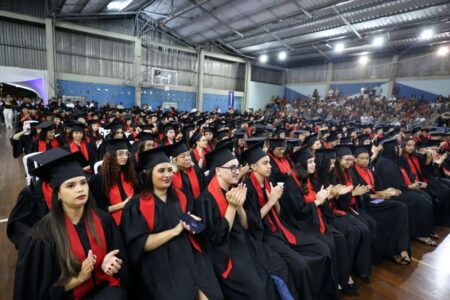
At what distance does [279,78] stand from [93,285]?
28258mm

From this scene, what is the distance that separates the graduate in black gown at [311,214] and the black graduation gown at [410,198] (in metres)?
1.97

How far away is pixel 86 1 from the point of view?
1416 centimetres

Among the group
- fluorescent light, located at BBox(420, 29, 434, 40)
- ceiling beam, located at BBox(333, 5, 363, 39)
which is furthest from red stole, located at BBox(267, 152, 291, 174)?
fluorescent light, located at BBox(420, 29, 434, 40)

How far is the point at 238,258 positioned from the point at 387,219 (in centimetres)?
270

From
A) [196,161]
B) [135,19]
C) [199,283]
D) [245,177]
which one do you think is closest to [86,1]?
[135,19]

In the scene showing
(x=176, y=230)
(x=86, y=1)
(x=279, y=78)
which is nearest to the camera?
(x=176, y=230)

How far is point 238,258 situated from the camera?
7.63ft

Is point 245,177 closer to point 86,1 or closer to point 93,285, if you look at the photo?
point 93,285

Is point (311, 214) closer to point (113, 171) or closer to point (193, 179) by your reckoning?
point (193, 179)

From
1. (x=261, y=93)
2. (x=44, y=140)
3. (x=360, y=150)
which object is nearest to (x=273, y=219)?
(x=360, y=150)

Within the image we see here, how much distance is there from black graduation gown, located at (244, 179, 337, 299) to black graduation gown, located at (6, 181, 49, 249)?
203 cm

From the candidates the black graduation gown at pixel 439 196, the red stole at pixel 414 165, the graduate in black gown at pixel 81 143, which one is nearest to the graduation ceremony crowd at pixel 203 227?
the black graduation gown at pixel 439 196

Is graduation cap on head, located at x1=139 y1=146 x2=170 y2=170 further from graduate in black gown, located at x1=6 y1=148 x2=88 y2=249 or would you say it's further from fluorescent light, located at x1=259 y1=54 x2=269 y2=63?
fluorescent light, located at x1=259 y1=54 x2=269 y2=63

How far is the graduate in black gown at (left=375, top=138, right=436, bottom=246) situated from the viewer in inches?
168
